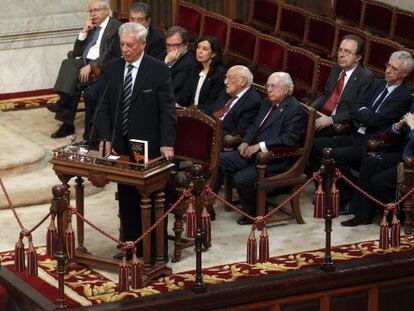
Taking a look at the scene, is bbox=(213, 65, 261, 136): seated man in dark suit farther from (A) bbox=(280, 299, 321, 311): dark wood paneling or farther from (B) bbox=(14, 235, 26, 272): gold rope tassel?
(B) bbox=(14, 235, 26, 272): gold rope tassel

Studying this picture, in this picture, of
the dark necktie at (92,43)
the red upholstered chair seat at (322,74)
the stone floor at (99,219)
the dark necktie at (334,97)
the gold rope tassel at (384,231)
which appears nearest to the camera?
the gold rope tassel at (384,231)

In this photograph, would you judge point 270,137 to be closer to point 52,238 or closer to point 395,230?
point 395,230

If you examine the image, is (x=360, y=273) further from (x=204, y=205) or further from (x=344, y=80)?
(x=344, y=80)

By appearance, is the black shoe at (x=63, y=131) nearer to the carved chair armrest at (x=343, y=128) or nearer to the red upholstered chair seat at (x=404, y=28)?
the carved chair armrest at (x=343, y=128)

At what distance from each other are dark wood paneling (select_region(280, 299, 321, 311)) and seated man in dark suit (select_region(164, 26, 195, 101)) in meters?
2.44

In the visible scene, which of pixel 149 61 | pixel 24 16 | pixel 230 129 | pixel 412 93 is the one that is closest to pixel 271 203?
pixel 230 129

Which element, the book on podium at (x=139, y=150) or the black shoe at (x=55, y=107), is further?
the black shoe at (x=55, y=107)

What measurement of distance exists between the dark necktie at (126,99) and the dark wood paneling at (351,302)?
1.58 metres

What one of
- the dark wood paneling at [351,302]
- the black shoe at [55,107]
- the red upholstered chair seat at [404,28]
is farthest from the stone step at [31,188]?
the red upholstered chair seat at [404,28]

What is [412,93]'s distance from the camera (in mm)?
9062

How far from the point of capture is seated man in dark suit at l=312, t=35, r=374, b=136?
29.3 ft

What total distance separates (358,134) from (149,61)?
1.97 m

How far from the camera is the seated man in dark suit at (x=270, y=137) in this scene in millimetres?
8492

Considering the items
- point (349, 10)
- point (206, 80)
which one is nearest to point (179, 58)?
point (206, 80)
